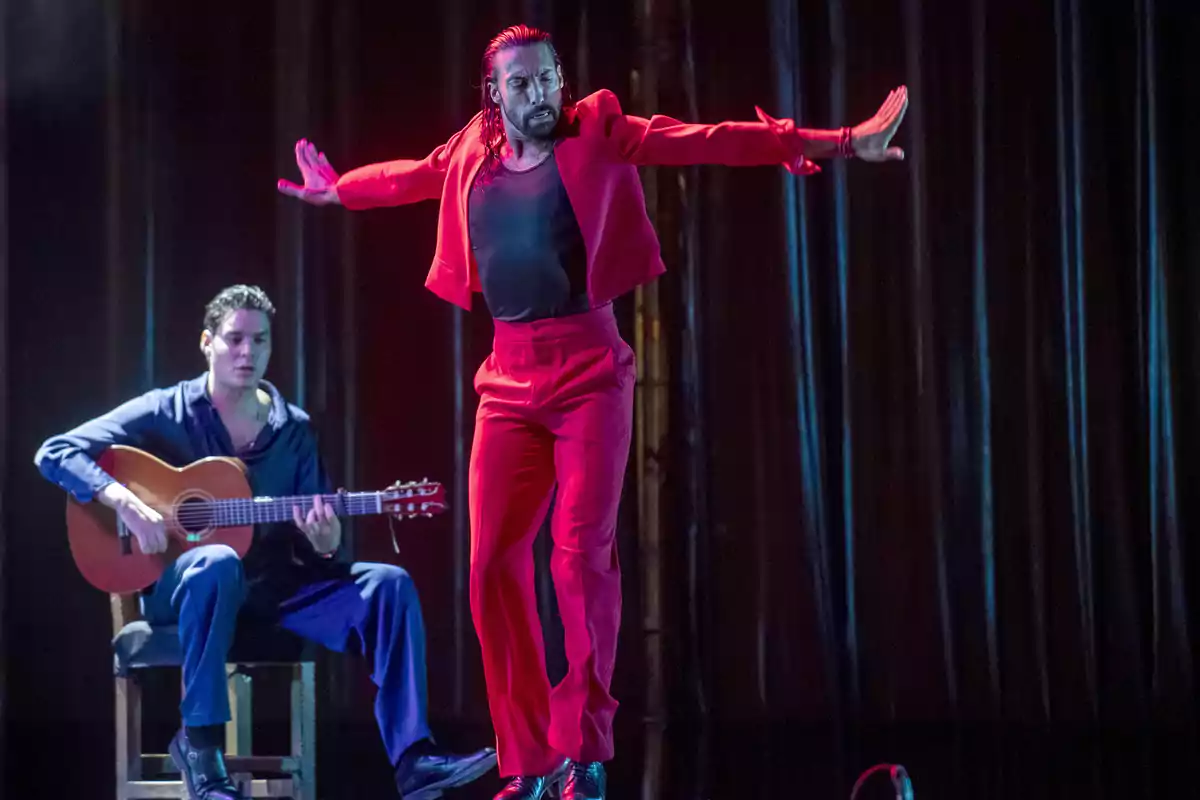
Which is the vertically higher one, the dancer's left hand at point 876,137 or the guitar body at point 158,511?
the dancer's left hand at point 876,137

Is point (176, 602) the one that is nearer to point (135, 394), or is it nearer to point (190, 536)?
point (190, 536)

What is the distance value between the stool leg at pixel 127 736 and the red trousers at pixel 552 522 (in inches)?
40.3

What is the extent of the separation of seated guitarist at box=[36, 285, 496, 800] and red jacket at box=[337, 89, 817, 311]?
78 cm

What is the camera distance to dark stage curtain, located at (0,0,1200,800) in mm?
4051

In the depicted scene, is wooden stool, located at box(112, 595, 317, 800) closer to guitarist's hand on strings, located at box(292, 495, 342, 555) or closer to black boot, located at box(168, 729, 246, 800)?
black boot, located at box(168, 729, 246, 800)

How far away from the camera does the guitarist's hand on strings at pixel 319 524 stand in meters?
3.09

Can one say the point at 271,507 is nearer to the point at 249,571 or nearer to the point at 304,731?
the point at 249,571

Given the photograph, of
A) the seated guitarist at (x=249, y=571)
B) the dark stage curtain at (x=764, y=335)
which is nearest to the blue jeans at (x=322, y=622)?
the seated guitarist at (x=249, y=571)

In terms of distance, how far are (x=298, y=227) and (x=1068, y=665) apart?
2797 mm

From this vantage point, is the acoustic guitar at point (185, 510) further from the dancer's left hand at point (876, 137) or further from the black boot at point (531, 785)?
the dancer's left hand at point (876, 137)

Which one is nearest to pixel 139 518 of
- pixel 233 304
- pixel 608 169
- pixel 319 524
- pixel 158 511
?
pixel 158 511

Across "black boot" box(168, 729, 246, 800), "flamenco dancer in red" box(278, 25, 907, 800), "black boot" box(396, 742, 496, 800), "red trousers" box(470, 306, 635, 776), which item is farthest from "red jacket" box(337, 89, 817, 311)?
"black boot" box(168, 729, 246, 800)

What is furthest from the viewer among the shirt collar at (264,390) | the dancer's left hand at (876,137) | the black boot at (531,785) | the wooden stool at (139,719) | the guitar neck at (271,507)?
the shirt collar at (264,390)

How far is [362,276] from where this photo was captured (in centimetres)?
417
